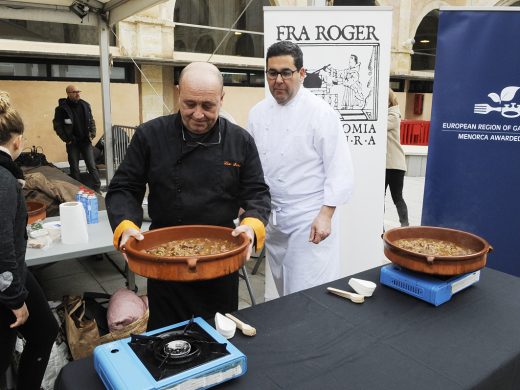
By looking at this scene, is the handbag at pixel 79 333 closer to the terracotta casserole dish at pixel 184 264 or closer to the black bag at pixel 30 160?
the terracotta casserole dish at pixel 184 264

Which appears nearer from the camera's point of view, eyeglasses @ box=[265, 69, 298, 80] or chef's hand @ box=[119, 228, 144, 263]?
chef's hand @ box=[119, 228, 144, 263]

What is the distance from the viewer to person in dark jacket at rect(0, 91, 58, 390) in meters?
1.45

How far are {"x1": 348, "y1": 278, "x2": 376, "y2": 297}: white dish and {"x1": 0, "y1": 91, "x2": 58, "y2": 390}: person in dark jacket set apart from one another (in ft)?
3.69

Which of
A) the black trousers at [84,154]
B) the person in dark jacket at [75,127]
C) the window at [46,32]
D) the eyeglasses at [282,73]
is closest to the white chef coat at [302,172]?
the eyeglasses at [282,73]

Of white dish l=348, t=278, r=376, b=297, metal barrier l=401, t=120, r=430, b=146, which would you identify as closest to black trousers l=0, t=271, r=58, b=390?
white dish l=348, t=278, r=376, b=297

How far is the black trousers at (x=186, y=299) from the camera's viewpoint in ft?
5.43

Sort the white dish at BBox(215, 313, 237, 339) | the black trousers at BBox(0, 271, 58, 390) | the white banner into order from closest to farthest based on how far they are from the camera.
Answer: the white dish at BBox(215, 313, 237, 339) → the black trousers at BBox(0, 271, 58, 390) → the white banner

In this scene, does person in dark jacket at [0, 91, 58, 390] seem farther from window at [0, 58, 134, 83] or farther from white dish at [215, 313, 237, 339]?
window at [0, 58, 134, 83]

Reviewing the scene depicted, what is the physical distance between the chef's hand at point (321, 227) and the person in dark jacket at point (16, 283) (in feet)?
3.85

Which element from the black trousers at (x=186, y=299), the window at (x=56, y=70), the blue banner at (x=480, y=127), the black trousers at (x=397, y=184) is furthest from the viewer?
the window at (x=56, y=70)

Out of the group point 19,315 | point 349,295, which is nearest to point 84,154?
point 19,315

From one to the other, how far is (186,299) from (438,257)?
0.89 meters

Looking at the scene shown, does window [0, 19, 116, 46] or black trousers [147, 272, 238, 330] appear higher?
window [0, 19, 116, 46]

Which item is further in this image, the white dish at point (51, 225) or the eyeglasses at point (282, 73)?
the white dish at point (51, 225)
